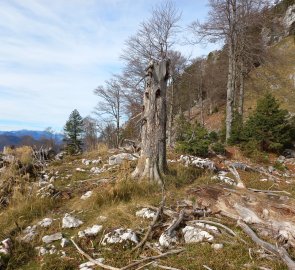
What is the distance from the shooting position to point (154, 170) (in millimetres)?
6820

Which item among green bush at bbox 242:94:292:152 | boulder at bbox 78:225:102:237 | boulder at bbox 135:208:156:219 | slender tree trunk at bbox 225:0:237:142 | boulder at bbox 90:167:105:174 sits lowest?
boulder at bbox 78:225:102:237

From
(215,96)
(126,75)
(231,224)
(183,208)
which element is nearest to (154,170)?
(183,208)

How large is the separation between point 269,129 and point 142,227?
34.0 ft

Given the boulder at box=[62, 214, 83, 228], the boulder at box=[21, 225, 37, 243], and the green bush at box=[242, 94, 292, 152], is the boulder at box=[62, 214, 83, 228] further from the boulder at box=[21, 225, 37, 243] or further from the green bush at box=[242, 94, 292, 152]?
the green bush at box=[242, 94, 292, 152]

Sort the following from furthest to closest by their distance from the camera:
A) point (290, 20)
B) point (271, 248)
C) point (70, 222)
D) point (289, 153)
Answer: point (290, 20) → point (289, 153) → point (70, 222) → point (271, 248)

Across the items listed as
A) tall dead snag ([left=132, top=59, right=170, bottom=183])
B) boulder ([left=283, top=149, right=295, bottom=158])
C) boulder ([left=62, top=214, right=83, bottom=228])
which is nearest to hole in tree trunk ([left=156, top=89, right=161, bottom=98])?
tall dead snag ([left=132, top=59, right=170, bottom=183])

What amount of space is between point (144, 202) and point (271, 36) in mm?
37170

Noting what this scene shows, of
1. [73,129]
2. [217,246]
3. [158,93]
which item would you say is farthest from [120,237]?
[73,129]

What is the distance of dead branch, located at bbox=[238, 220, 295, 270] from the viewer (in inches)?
123

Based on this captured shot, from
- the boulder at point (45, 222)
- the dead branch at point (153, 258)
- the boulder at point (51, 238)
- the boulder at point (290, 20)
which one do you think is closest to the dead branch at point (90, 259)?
the dead branch at point (153, 258)

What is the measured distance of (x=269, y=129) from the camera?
13188 mm

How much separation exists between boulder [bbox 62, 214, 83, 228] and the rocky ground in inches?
0.6

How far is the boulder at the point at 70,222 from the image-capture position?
16.1 ft

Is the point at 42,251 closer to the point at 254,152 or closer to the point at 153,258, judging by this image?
the point at 153,258
